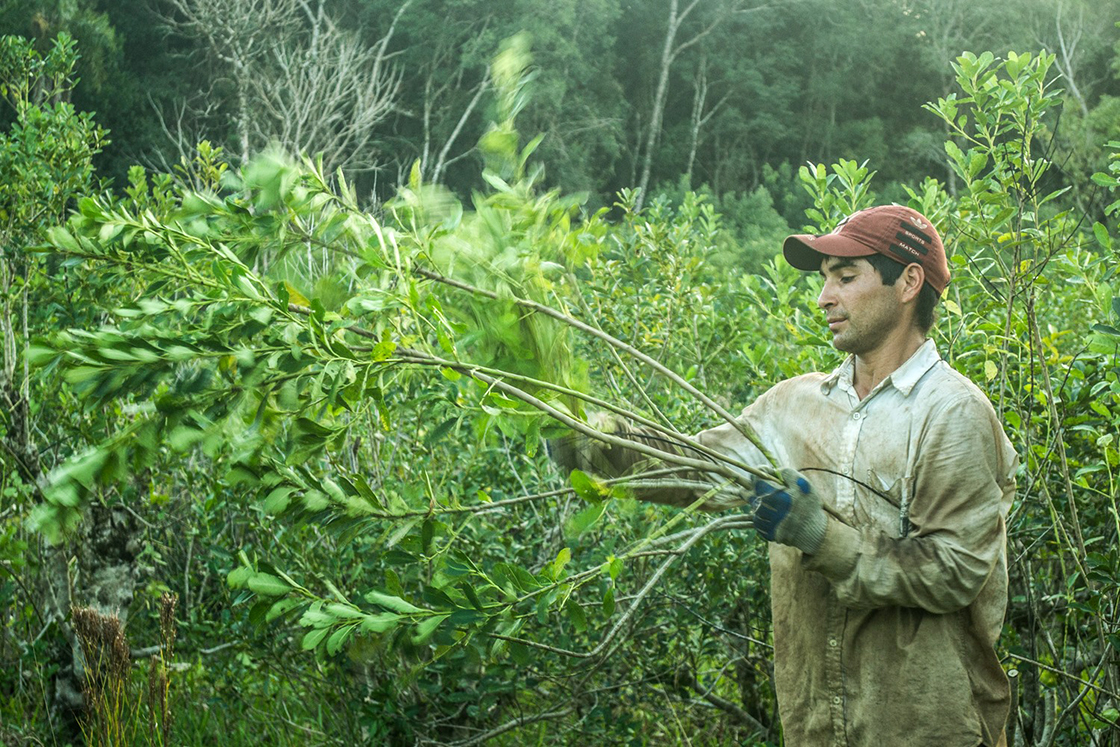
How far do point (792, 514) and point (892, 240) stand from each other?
0.76m

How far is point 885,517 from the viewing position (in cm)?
236

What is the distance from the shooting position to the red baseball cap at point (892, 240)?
2.48 meters

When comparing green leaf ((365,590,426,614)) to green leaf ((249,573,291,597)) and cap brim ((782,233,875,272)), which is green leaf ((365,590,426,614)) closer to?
green leaf ((249,573,291,597))

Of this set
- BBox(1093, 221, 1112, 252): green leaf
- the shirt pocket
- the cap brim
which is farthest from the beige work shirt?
BBox(1093, 221, 1112, 252): green leaf

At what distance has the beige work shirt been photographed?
2172 millimetres

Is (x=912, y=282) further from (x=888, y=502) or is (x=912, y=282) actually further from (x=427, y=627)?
(x=427, y=627)

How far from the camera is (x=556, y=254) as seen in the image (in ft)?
7.96

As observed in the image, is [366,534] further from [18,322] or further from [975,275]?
[18,322]

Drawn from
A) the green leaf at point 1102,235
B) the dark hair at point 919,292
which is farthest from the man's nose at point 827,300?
the green leaf at point 1102,235

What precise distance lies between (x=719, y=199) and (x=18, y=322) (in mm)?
29997

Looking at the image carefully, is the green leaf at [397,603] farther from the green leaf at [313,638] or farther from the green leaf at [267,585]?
the green leaf at [267,585]

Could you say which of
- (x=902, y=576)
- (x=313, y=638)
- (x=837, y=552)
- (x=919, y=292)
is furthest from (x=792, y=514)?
(x=313, y=638)

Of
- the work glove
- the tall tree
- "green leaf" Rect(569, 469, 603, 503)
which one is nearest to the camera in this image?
"green leaf" Rect(569, 469, 603, 503)

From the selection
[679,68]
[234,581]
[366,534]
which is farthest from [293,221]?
[679,68]
